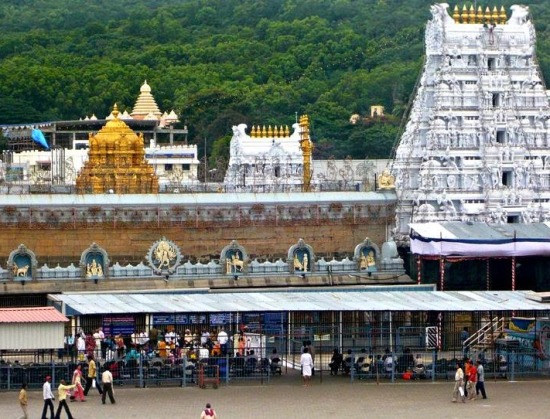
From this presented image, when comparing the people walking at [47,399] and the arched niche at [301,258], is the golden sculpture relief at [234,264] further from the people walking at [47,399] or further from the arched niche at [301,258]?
the people walking at [47,399]

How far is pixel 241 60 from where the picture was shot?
15925cm

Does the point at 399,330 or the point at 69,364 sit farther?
the point at 399,330

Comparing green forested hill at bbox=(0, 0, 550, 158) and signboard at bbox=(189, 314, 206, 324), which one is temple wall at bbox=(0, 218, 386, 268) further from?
green forested hill at bbox=(0, 0, 550, 158)

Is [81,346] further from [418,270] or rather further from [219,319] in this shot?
[418,270]

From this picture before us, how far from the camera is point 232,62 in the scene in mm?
160125

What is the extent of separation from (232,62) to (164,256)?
100710 millimetres

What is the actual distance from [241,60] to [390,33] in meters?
14.9

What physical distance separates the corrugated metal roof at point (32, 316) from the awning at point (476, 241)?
14998 millimetres

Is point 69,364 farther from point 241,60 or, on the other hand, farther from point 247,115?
point 241,60

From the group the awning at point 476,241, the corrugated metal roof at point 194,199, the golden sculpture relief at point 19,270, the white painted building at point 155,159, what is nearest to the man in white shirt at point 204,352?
the golden sculpture relief at point 19,270

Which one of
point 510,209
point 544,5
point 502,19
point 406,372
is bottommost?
point 406,372

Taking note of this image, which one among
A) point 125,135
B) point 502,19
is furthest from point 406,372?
point 125,135

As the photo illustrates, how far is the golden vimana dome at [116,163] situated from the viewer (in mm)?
73938

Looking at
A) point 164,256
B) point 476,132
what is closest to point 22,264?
point 164,256
